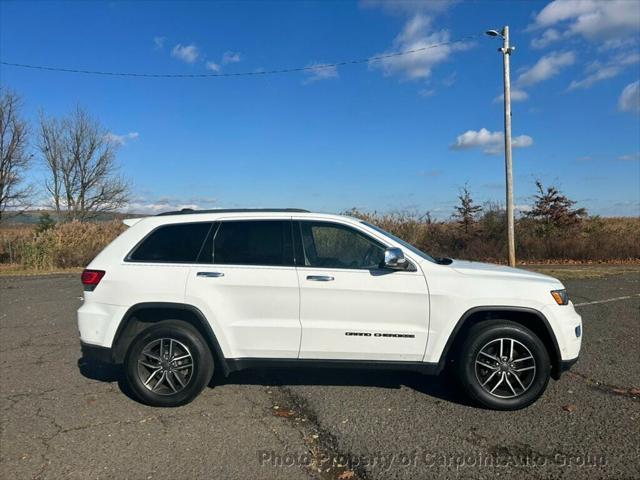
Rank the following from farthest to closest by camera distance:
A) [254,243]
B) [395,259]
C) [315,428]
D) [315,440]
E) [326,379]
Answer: [326,379] < [254,243] < [395,259] < [315,428] < [315,440]

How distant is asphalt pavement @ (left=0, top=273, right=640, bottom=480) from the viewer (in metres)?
3.44

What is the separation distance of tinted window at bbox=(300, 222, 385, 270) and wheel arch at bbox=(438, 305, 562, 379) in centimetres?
95

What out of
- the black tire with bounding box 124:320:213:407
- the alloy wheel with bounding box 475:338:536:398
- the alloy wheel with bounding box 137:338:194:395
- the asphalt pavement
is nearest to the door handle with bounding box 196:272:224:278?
the black tire with bounding box 124:320:213:407

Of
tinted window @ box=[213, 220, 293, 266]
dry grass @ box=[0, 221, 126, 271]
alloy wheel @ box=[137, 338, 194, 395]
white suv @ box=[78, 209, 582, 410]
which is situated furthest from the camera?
dry grass @ box=[0, 221, 126, 271]

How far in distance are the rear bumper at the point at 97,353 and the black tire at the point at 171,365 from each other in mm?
198

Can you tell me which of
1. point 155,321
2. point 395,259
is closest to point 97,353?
point 155,321

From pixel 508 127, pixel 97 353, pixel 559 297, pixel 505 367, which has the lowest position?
pixel 505 367

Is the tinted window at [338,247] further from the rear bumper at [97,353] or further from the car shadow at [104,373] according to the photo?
the car shadow at [104,373]

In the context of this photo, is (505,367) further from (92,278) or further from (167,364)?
(92,278)

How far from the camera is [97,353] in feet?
15.2

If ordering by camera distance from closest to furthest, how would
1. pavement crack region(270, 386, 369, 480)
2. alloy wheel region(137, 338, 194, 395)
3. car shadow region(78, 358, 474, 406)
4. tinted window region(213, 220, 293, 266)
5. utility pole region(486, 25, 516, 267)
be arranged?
pavement crack region(270, 386, 369, 480)
alloy wheel region(137, 338, 194, 395)
tinted window region(213, 220, 293, 266)
car shadow region(78, 358, 474, 406)
utility pole region(486, 25, 516, 267)

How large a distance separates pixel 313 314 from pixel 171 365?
140cm

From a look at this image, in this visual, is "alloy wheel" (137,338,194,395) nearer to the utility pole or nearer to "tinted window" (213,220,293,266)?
"tinted window" (213,220,293,266)

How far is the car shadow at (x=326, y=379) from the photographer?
5.03 metres
